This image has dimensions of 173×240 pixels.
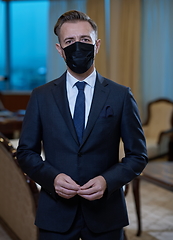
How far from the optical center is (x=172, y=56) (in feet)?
20.9

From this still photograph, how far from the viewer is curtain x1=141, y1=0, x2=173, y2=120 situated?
6258mm

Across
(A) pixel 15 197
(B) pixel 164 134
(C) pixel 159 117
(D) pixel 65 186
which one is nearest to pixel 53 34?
(C) pixel 159 117

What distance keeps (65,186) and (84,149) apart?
0.19 m

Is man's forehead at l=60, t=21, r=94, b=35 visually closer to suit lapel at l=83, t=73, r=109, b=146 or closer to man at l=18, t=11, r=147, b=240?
man at l=18, t=11, r=147, b=240

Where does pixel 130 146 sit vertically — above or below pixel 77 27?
below

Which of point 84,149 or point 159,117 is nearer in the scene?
point 84,149

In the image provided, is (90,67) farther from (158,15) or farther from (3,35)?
(3,35)

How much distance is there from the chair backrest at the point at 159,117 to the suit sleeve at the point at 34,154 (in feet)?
15.2

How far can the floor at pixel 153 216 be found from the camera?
3285 millimetres

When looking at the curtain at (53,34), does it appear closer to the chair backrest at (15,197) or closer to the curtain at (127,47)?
the curtain at (127,47)

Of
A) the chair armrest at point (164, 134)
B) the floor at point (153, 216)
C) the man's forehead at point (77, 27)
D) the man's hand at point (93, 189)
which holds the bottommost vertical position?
the floor at point (153, 216)

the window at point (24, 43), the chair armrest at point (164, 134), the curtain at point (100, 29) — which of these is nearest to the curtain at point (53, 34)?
the curtain at point (100, 29)

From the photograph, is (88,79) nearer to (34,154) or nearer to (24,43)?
(34,154)

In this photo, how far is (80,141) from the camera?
150 centimetres
